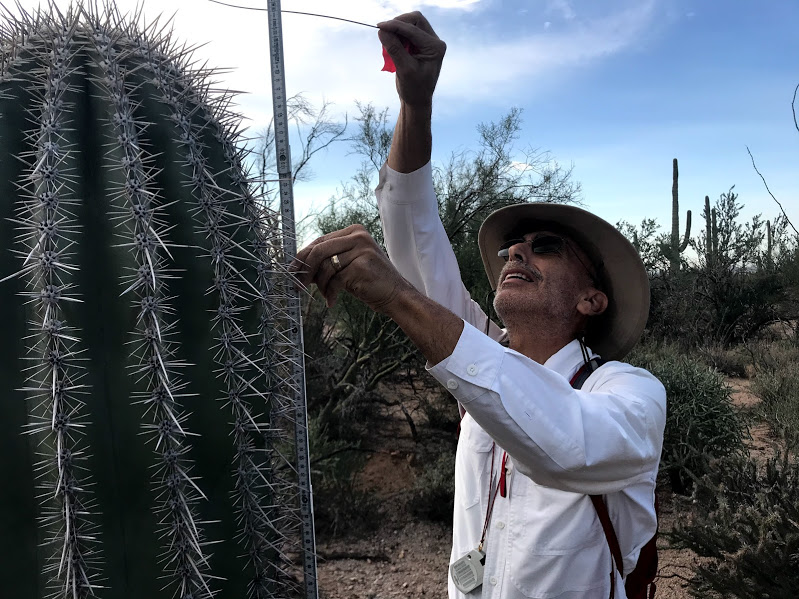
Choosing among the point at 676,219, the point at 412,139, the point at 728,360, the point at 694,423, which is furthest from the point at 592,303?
the point at 676,219

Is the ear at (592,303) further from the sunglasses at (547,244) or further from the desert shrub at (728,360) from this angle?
the desert shrub at (728,360)

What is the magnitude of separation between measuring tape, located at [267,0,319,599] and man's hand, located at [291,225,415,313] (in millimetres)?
115

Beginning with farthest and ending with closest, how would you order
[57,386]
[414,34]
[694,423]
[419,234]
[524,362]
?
[694,423] < [419,234] < [414,34] < [524,362] < [57,386]

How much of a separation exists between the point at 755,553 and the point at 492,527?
6.99 feet

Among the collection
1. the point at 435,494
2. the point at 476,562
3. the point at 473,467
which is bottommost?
the point at 435,494

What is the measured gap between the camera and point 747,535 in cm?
328

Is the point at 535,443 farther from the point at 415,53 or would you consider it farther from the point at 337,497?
the point at 337,497

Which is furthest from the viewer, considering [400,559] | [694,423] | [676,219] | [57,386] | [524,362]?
[676,219]

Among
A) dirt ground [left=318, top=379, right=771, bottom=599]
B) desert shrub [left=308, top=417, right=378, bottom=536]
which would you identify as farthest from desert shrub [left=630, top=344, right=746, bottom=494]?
desert shrub [left=308, top=417, right=378, bottom=536]

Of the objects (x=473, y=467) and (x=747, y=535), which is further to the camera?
(x=747, y=535)

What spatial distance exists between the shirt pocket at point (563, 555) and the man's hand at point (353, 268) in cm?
71

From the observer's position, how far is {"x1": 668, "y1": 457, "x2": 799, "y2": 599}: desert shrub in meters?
3.10

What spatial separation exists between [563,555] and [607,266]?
3.21 ft

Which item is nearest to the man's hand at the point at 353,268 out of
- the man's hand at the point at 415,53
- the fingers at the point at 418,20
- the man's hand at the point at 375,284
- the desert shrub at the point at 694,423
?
the man's hand at the point at 375,284
